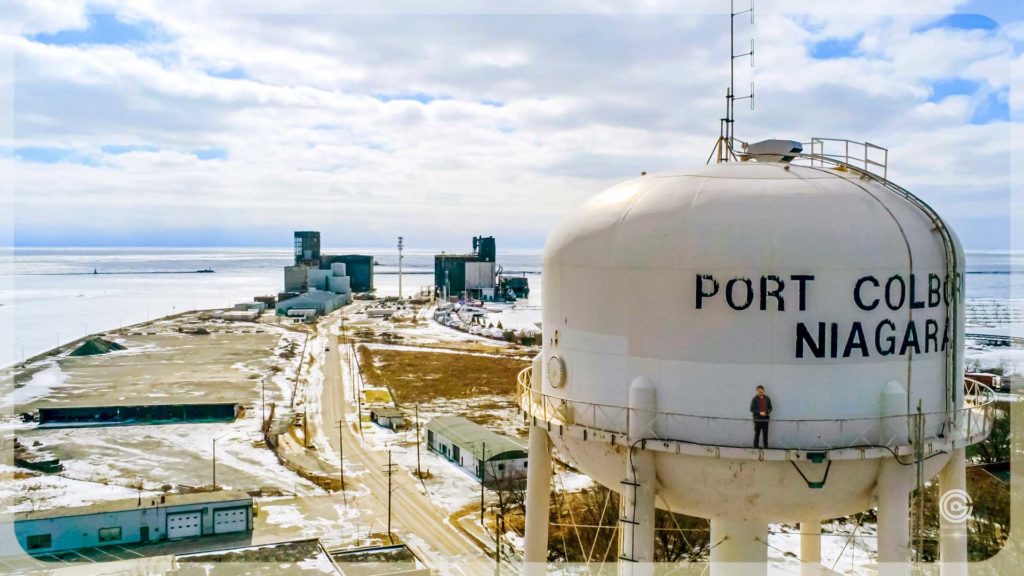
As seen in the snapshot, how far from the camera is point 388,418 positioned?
46.7 m

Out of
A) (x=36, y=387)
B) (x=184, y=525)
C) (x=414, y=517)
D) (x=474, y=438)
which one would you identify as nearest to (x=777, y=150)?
(x=414, y=517)

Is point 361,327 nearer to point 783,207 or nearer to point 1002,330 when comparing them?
point 1002,330

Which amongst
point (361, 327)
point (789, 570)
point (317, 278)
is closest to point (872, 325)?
point (789, 570)

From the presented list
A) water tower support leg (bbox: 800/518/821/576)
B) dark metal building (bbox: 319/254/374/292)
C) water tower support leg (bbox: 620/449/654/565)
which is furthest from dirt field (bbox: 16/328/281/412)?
dark metal building (bbox: 319/254/374/292)

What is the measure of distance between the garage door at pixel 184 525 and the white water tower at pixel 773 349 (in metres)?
23.8

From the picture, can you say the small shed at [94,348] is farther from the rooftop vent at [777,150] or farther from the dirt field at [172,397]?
the rooftop vent at [777,150]

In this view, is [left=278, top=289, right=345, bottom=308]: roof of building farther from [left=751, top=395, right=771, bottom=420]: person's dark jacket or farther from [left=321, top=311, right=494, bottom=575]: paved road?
[left=751, top=395, right=771, bottom=420]: person's dark jacket

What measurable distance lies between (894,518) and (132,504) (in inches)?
1137

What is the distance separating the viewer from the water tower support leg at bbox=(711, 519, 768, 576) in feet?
43.1

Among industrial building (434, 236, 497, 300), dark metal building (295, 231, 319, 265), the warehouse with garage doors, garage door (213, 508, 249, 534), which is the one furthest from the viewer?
dark metal building (295, 231, 319, 265)

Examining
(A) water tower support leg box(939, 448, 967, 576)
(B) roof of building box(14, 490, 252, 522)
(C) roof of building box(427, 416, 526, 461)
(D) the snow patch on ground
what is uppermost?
(A) water tower support leg box(939, 448, 967, 576)

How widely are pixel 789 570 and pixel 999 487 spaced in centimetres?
1354

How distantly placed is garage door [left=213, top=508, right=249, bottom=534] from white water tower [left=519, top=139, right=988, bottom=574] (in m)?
22.9

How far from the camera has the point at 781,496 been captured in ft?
35.1
